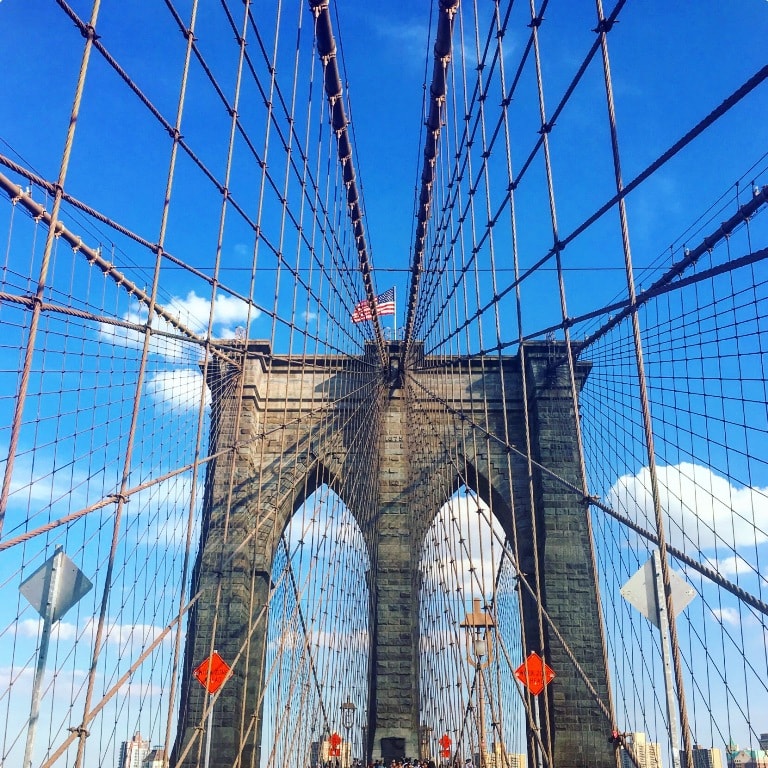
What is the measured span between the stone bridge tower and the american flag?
3.32 ft

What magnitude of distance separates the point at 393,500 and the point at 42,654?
13.0 m

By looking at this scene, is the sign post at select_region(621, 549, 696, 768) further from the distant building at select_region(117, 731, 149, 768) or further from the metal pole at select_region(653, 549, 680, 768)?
the distant building at select_region(117, 731, 149, 768)

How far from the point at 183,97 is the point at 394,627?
12.2 m

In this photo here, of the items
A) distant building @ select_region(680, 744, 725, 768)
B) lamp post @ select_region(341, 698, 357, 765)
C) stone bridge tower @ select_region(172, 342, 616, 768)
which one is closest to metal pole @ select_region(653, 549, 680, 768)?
distant building @ select_region(680, 744, 725, 768)

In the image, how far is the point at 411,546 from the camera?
1692 cm

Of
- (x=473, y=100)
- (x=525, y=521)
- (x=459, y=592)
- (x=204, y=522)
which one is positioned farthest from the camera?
(x=525, y=521)

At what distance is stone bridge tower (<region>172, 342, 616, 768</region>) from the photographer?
14.8 metres

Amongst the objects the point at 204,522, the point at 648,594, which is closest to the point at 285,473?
the point at 204,522

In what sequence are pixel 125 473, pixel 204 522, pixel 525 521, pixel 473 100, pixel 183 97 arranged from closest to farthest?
pixel 125 473 → pixel 183 97 → pixel 473 100 → pixel 204 522 → pixel 525 521

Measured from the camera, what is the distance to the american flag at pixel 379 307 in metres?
18.5

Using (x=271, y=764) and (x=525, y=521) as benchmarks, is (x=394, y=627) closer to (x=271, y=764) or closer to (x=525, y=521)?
(x=525, y=521)

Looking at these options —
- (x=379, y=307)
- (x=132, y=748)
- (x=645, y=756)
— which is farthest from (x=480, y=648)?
(x=645, y=756)

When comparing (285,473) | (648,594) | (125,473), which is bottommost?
(648,594)

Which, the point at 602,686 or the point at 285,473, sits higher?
the point at 285,473
